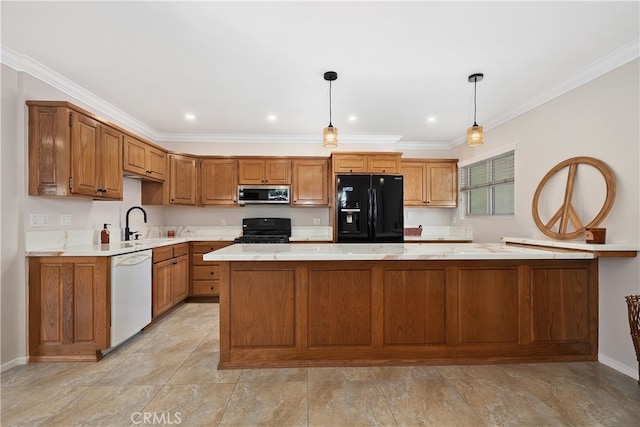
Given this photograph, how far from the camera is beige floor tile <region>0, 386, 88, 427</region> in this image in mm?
1758

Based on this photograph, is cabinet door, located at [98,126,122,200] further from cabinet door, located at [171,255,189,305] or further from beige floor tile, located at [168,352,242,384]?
beige floor tile, located at [168,352,242,384]

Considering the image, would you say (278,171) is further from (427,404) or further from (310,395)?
(427,404)

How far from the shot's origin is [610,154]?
7.89 ft

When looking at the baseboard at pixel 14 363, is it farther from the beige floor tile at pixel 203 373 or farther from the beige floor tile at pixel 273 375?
the beige floor tile at pixel 273 375

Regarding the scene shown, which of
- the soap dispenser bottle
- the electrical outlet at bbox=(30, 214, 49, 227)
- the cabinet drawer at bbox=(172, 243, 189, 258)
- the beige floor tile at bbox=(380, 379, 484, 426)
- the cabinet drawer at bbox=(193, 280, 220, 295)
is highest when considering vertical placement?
the electrical outlet at bbox=(30, 214, 49, 227)

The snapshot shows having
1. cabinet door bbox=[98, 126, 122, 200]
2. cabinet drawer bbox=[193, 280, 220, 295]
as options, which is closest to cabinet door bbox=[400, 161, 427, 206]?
cabinet drawer bbox=[193, 280, 220, 295]

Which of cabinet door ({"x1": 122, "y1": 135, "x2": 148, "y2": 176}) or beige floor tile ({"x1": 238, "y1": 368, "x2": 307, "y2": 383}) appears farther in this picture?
cabinet door ({"x1": 122, "y1": 135, "x2": 148, "y2": 176})

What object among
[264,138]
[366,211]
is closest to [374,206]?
[366,211]

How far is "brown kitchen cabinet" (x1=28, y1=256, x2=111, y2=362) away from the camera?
2.44 metres

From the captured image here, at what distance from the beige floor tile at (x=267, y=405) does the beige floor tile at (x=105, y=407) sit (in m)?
0.60

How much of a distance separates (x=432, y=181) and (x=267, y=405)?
4.21 meters

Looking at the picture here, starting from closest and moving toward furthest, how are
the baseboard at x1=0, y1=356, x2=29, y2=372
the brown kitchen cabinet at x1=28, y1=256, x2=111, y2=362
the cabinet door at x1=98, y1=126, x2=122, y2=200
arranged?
1. the baseboard at x1=0, y1=356, x2=29, y2=372
2. the brown kitchen cabinet at x1=28, y1=256, x2=111, y2=362
3. the cabinet door at x1=98, y1=126, x2=122, y2=200

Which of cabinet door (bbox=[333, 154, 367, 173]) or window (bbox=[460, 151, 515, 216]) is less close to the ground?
cabinet door (bbox=[333, 154, 367, 173])

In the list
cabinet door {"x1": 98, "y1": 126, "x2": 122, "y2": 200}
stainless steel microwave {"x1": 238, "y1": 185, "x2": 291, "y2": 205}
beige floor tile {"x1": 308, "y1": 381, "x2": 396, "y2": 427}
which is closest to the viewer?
beige floor tile {"x1": 308, "y1": 381, "x2": 396, "y2": 427}
